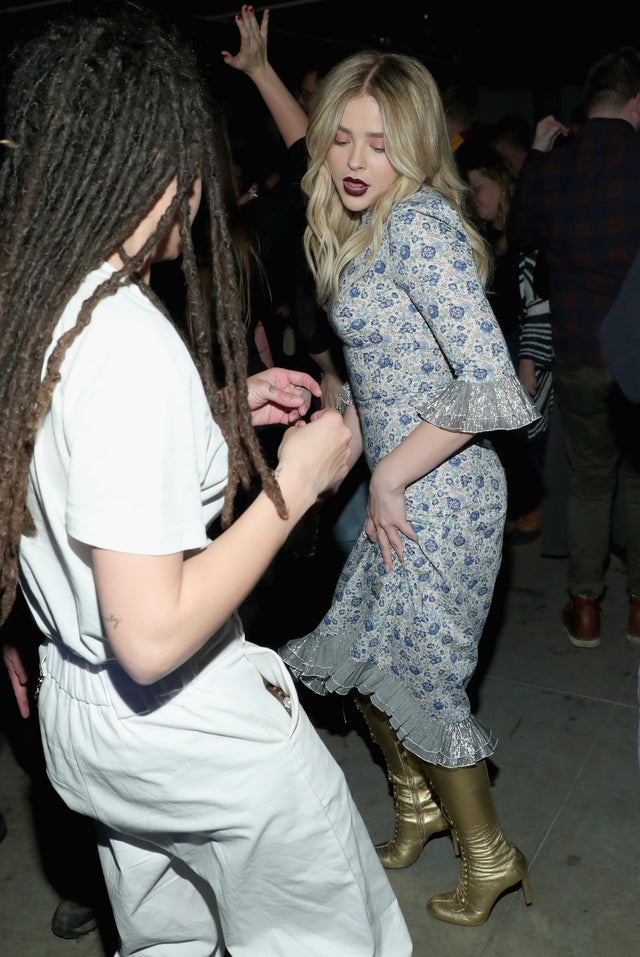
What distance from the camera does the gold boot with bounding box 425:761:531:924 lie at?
7.02 ft

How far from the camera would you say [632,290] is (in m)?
1.61

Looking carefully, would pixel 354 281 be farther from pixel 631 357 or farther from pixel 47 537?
pixel 47 537

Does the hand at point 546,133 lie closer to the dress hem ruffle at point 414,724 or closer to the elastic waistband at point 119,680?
the dress hem ruffle at point 414,724

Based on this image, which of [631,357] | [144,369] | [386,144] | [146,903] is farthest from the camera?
[386,144]

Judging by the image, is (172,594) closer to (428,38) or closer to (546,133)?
(546,133)

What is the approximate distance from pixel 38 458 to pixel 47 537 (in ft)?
0.42

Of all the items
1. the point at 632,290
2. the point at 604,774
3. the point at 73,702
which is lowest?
the point at 604,774

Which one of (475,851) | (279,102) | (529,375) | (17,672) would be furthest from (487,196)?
(17,672)

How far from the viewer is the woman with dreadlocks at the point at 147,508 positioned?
3.42ft

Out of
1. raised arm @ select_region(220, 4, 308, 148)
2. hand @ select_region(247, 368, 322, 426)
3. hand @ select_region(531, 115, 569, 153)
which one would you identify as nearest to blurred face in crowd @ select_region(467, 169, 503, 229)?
hand @ select_region(531, 115, 569, 153)

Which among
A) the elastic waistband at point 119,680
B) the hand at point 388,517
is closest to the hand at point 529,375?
the hand at point 388,517

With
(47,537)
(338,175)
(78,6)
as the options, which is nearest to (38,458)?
(47,537)

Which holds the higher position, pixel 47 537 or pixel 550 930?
pixel 47 537

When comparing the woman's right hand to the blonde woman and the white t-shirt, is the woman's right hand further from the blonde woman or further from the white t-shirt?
the blonde woman
